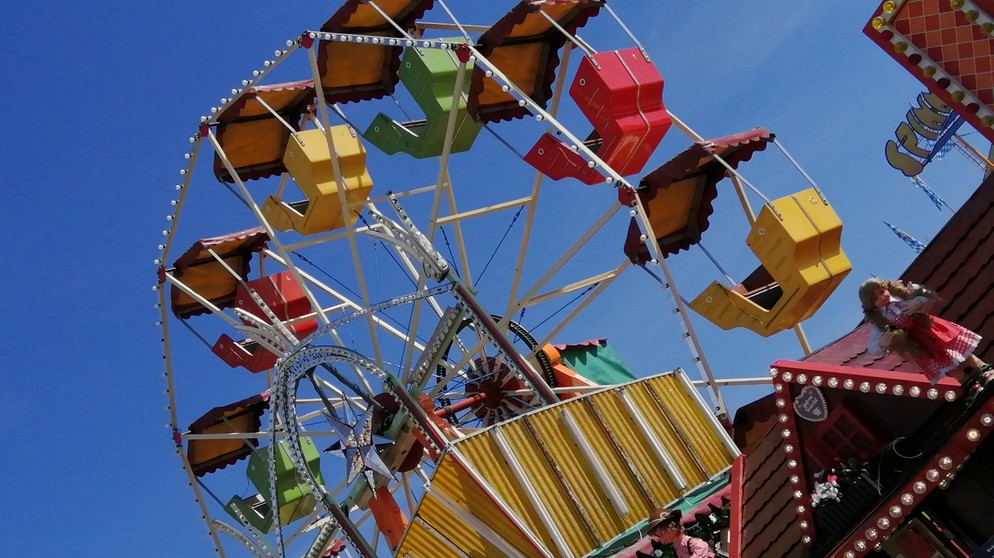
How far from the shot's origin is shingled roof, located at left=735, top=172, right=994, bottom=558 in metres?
10.6

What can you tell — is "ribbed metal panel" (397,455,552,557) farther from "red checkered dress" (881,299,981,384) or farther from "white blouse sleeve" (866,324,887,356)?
"red checkered dress" (881,299,981,384)

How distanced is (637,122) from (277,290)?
997 centimetres

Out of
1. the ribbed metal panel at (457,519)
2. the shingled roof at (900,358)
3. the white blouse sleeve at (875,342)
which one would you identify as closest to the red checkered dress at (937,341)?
the white blouse sleeve at (875,342)

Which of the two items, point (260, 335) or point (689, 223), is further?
point (260, 335)

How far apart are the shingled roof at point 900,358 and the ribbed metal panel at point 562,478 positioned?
95.4 inches

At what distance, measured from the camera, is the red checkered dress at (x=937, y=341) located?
9664 mm

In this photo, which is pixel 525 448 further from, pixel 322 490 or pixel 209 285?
pixel 209 285

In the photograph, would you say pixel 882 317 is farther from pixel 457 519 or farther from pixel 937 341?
pixel 457 519

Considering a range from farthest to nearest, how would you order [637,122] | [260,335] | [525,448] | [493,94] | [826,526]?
1. [260,335]
2. [493,94]
3. [637,122]
4. [525,448]
5. [826,526]

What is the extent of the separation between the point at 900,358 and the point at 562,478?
546cm

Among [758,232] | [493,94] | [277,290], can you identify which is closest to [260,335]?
[277,290]

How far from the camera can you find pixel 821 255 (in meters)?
15.6

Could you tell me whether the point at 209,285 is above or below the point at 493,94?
above

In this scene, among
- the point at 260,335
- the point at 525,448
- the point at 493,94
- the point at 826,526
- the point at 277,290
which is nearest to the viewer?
the point at 826,526
